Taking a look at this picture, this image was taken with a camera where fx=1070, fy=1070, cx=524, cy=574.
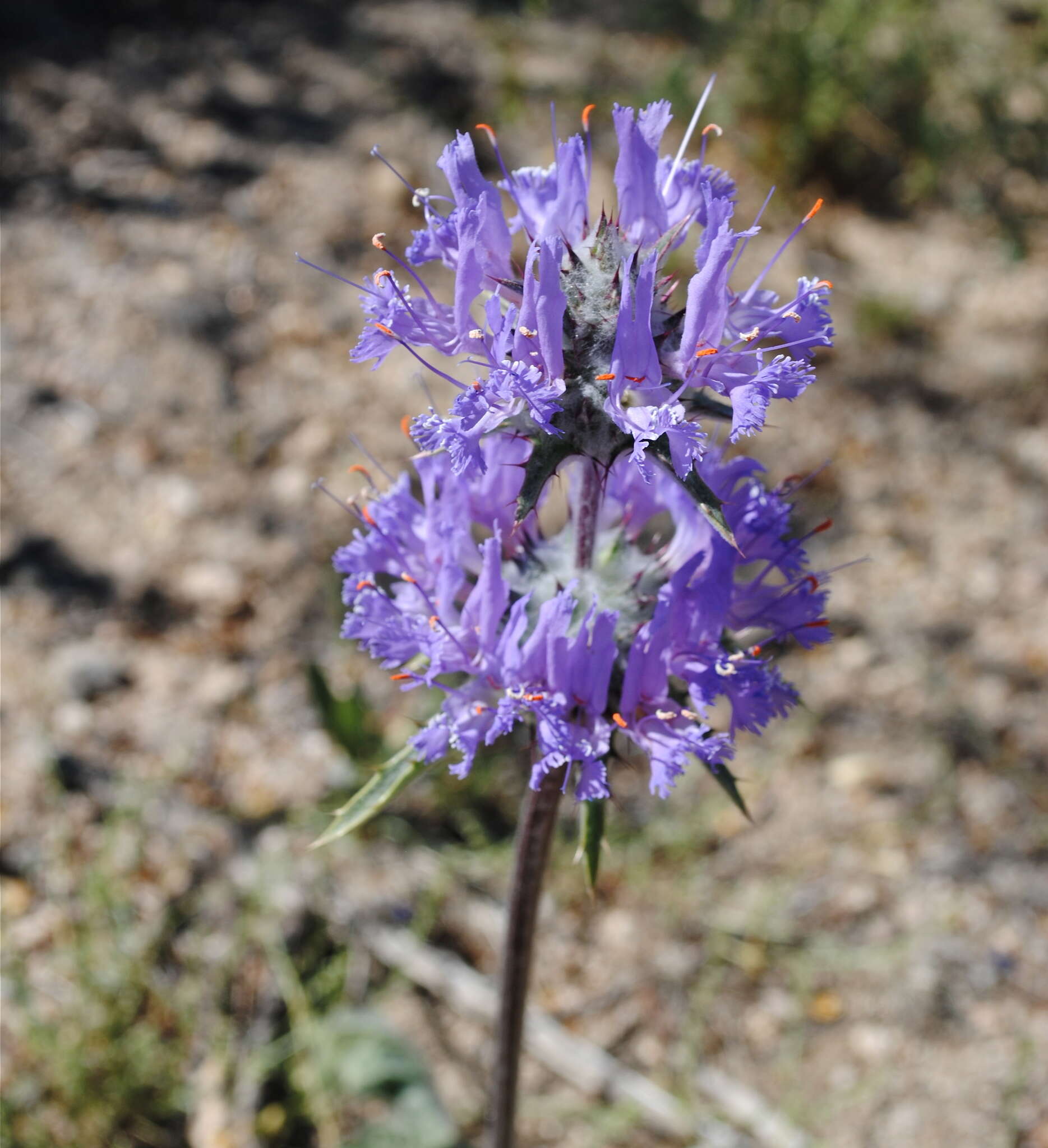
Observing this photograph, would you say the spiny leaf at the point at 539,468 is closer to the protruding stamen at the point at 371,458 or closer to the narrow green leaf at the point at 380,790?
the protruding stamen at the point at 371,458

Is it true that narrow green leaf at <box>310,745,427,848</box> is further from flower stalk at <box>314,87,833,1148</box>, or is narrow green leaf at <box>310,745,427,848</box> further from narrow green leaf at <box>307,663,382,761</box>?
narrow green leaf at <box>307,663,382,761</box>

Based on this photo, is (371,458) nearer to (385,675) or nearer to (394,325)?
(394,325)

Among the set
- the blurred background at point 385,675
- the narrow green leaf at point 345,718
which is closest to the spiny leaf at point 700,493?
the blurred background at point 385,675

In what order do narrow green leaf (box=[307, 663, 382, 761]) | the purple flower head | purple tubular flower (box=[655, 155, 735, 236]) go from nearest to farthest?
1. purple tubular flower (box=[655, 155, 735, 236])
2. the purple flower head
3. narrow green leaf (box=[307, 663, 382, 761])

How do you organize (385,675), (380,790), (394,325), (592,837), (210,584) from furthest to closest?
1. (210,584)
2. (385,675)
3. (380,790)
4. (592,837)
5. (394,325)

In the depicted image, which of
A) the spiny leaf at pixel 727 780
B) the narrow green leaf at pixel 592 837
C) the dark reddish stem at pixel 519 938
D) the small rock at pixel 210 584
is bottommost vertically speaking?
the small rock at pixel 210 584

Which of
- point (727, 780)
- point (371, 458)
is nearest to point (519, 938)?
point (727, 780)

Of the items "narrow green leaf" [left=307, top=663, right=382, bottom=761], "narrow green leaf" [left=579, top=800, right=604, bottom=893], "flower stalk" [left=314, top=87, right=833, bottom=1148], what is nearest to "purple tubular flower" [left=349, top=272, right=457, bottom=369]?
"flower stalk" [left=314, top=87, right=833, bottom=1148]
